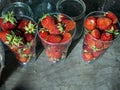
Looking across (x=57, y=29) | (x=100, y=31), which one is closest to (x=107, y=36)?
(x=100, y=31)

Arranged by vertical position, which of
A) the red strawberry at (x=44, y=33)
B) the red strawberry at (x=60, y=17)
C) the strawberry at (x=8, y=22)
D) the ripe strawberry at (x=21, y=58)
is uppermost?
the strawberry at (x=8, y=22)

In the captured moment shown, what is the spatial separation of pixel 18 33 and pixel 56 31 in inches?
4.4

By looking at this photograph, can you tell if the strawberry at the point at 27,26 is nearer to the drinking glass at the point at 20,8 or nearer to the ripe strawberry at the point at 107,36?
the drinking glass at the point at 20,8

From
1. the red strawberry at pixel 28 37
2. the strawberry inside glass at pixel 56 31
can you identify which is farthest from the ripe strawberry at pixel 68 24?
the red strawberry at pixel 28 37

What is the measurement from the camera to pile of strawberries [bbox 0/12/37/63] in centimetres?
86

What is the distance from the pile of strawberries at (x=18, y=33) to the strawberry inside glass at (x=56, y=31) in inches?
1.2

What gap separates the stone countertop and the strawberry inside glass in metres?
0.08

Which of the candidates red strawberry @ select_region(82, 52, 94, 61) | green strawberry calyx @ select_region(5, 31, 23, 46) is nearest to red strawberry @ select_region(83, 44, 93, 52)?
red strawberry @ select_region(82, 52, 94, 61)

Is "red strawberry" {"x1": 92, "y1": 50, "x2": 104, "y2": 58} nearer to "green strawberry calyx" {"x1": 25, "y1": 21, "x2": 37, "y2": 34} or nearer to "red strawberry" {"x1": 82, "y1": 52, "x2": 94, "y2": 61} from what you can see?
"red strawberry" {"x1": 82, "y1": 52, "x2": 94, "y2": 61}

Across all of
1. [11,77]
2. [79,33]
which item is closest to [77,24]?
[79,33]

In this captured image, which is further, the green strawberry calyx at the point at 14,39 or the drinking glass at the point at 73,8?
the drinking glass at the point at 73,8

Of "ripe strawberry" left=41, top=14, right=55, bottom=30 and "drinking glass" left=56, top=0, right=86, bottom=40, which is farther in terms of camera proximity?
"drinking glass" left=56, top=0, right=86, bottom=40

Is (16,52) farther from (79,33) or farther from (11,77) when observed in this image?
(79,33)

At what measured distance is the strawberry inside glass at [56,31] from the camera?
90 centimetres
